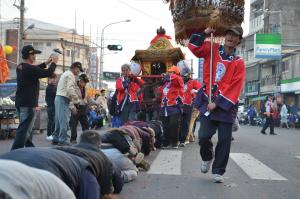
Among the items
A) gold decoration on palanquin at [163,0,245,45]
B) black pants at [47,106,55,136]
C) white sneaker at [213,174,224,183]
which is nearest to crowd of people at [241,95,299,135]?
black pants at [47,106,55,136]

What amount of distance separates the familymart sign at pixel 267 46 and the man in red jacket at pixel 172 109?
97.0ft

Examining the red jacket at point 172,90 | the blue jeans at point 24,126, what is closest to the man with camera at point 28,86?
the blue jeans at point 24,126

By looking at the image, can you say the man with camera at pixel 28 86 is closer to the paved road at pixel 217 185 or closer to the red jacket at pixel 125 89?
the paved road at pixel 217 185

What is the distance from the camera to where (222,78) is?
670cm

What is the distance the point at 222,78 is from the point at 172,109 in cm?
467

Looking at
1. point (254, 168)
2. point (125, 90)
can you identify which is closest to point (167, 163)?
point (254, 168)

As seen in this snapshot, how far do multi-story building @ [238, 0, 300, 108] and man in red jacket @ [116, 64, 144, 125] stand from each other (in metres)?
34.3

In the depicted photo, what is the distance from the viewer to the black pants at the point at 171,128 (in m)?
11.2

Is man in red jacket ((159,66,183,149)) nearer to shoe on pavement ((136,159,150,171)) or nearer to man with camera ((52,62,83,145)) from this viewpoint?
man with camera ((52,62,83,145))

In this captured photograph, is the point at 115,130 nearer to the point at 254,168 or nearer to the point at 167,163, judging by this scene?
the point at 167,163

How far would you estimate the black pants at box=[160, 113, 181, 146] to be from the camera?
11.2m

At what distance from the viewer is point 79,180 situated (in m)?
3.43

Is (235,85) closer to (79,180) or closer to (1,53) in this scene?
(79,180)

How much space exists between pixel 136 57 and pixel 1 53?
3.99 m
